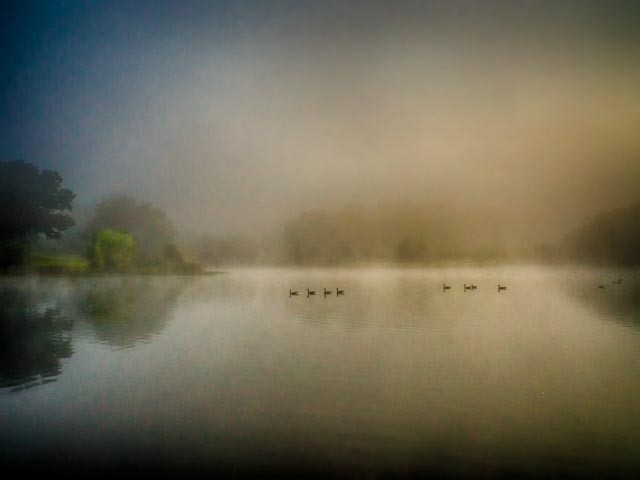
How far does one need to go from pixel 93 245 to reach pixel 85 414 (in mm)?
40074

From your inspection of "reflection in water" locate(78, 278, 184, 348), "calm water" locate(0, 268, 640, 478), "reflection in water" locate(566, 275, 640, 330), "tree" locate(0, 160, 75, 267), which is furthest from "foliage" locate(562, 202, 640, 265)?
"tree" locate(0, 160, 75, 267)

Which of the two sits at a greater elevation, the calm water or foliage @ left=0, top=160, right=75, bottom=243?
foliage @ left=0, top=160, right=75, bottom=243

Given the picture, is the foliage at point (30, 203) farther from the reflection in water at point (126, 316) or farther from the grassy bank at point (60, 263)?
the reflection in water at point (126, 316)

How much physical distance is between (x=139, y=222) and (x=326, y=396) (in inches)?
1904

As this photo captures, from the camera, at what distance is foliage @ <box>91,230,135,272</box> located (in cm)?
4344

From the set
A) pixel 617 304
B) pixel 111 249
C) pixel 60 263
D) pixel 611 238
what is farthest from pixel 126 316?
pixel 611 238

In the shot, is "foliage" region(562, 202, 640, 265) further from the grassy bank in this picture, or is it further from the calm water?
the grassy bank

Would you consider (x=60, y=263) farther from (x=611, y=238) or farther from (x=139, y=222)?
(x=611, y=238)

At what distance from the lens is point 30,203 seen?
41969mm

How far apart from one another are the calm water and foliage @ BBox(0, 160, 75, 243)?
2656 cm

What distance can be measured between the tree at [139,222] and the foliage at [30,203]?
241 inches

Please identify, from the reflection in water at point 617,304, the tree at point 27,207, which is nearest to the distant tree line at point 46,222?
the tree at point 27,207

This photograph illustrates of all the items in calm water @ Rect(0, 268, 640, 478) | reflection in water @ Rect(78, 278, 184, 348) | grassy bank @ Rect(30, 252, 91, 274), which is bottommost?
calm water @ Rect(0, 268, 640, 478)

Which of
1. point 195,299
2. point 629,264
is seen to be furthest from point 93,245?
point 629,264
